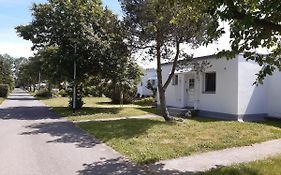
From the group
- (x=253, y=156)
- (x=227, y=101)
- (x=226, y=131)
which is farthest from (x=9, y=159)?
(x=227, y=101)

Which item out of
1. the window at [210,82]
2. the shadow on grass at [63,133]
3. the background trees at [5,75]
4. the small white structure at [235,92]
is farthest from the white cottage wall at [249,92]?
the background trees at [5,75]

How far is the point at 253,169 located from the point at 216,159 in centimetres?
145

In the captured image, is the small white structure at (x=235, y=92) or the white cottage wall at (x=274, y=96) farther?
the white cottage wall at (x=274, y=96)

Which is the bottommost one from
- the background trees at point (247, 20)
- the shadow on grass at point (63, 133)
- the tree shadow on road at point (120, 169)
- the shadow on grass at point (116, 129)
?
the tree shadow on road at point (120, 169)

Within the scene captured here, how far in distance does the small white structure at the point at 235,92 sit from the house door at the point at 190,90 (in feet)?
2.18

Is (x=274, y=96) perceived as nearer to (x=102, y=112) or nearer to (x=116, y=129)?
(x=116, y=129)

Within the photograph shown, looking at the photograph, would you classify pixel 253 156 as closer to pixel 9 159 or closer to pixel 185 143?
pixel 185 143

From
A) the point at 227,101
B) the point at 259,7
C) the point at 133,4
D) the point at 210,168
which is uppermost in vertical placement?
the point at 133,4

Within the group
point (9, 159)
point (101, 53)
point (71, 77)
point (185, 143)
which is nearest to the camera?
point (9, 159)

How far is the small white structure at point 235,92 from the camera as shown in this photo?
19.4 metres

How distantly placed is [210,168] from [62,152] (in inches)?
167

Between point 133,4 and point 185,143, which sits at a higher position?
point 133,4

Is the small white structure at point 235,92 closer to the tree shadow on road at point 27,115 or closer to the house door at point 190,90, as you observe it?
the house door at point 190,90

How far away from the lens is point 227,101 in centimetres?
1989
